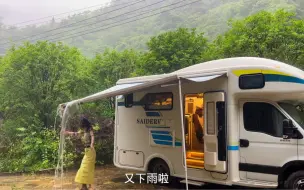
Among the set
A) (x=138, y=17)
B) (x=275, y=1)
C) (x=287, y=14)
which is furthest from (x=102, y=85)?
(x=138, y=17)

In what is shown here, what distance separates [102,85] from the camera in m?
15.1

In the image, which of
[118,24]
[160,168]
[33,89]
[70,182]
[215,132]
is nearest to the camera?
[215,132]

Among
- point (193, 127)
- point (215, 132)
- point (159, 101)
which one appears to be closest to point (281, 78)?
point (215, 132)

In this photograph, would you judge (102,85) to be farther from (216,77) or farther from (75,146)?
(216,77)

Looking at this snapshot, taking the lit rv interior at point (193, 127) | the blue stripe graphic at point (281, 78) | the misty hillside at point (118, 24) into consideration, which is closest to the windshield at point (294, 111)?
the blue stripe graphic at point (281, 78)

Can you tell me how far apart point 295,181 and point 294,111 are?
4.41 ft

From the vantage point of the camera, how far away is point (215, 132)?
680cm

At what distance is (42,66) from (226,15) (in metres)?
39.0

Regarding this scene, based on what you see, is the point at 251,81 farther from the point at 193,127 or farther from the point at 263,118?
the point at 193,127

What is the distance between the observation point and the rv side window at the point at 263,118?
627 centimetres

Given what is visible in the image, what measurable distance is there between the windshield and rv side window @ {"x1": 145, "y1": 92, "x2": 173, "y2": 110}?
8.36ft

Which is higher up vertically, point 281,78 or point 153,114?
point 281,78

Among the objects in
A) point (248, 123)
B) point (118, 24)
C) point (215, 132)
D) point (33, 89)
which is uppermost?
point (118, 24)

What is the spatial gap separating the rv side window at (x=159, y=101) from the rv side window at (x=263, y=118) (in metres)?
1.92
